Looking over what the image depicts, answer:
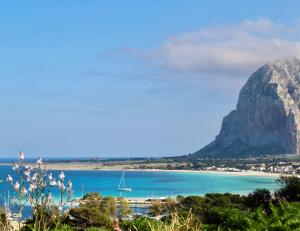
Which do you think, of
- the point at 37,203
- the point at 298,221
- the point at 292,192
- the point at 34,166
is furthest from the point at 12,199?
the point at 292,192

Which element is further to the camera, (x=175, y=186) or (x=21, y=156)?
(x=175, y=186)

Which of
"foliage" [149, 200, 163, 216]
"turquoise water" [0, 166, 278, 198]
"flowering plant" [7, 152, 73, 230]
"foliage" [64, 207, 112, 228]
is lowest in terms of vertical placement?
"turquoise water" [0, 166, 278, 198]

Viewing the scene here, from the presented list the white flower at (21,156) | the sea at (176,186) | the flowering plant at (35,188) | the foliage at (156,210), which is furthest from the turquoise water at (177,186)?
the white flower at (21,156)

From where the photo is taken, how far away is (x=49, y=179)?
819 cm

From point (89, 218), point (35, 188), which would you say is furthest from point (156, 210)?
point (35, 188)

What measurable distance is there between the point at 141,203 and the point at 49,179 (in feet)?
232

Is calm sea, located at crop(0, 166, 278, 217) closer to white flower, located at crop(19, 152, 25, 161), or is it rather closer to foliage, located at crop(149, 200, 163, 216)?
foliage, located at crop(149, 200, 163, 216)

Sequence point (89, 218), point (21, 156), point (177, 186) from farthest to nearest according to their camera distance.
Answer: point (177, 186) → point (89, 218) → point (21, 156)

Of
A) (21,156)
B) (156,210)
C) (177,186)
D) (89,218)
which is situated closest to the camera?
(21,156)

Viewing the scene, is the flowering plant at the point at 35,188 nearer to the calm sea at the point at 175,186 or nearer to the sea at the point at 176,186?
the calm sea at the point at 175,186

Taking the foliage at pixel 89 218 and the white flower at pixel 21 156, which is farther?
the foliage at pixel 89 218

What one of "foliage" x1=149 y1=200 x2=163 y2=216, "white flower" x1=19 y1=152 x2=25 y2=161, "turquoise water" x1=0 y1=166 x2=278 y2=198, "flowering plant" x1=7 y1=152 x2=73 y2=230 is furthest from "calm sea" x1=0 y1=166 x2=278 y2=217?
"white flower" x1=19 y1=152 x2=25 y2=161

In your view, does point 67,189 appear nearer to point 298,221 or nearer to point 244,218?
point 298,221

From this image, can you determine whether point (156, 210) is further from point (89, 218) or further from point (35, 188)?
point (35, 188)
